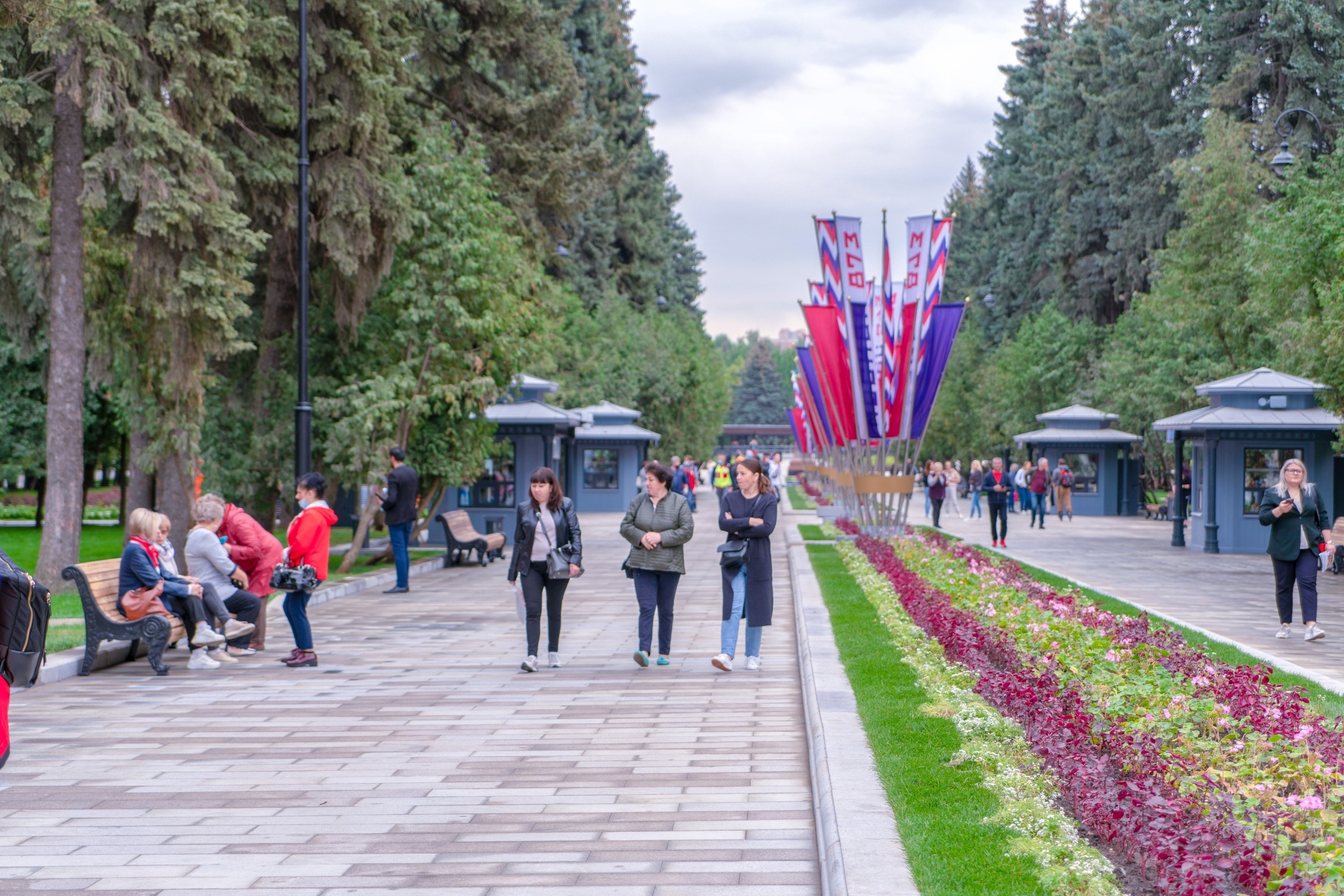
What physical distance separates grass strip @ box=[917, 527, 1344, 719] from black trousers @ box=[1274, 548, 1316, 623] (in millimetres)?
933

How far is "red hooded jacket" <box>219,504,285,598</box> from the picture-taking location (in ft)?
39.7

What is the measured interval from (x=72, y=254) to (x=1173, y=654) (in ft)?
46.4

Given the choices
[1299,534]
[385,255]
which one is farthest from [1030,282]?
[1299,534]

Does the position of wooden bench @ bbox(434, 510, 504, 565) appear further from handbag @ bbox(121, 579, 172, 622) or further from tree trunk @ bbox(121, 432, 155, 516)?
handbag @ bbox(121, 579, 172, 622)

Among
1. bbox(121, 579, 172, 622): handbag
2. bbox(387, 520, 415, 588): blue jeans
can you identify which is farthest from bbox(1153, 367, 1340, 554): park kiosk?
bbox(121, 579, 172, 622): handbag

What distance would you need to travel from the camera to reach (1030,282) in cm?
6638

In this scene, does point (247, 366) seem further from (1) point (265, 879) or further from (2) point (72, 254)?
(1) point (265, 879)

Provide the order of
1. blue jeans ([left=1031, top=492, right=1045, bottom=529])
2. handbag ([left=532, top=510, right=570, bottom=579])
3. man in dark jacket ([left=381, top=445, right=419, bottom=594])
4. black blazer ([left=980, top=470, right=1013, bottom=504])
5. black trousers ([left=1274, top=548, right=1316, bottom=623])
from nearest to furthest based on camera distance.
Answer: handbag ([left=532, top=510, right=570, bottom=579]), black trousers ([left=1274, top=548, right=1316, bottom=623]), man in dark jacket ([left=381, top=445, right=419, bottom=594]), black blazer ([left=980, top=470, right=1013, bottom=504]), blue jeans ([left=1031, top=492, right=1045, bottom=529])

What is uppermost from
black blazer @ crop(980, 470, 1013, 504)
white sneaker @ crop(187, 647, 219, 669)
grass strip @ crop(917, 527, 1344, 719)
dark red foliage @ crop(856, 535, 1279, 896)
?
black blazer @ crop(980, 470, 1013, 504)

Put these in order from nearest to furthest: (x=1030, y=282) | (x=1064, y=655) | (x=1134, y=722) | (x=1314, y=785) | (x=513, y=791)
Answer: (x=1314, y=785) < (x=1134, y=722) < (x=513, y=791) < (x=1064, y=655) < (x=1030, y=282)

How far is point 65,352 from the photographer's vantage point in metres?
16.8

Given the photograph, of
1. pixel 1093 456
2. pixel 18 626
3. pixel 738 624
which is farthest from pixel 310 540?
pixel 1093 456

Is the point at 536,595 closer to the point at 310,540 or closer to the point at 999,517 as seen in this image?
the point at 310,540

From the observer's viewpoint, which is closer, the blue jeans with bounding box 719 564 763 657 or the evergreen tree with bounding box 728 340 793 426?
the blue jeans with bounding box 719 564 763 657
